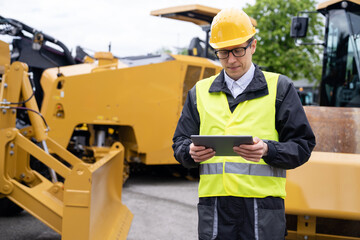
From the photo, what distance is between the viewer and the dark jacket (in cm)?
209

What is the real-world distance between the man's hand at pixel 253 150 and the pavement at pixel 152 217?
299 centimetres

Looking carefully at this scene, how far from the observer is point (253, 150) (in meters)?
1.98

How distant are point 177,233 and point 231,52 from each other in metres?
3.13

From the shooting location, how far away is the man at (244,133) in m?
2.12

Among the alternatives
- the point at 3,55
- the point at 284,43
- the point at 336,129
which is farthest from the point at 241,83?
the point at 284,43

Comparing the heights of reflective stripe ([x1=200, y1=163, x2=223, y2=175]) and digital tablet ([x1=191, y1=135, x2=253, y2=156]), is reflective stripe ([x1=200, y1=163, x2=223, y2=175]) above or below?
below

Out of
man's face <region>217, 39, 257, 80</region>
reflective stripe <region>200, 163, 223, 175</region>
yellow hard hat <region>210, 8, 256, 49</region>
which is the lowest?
reflective stripe <region>200, 163, 223, 175</region>

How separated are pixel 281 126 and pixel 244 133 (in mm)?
196

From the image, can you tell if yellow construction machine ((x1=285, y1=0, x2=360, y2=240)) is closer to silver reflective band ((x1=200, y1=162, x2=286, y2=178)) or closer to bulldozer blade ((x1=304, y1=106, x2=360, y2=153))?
bulldozer blade ((x1=304, y1=106, x2=360, y2=153))

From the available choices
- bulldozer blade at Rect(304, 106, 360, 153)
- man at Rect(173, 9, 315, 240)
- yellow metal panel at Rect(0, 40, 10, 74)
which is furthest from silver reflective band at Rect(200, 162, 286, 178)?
yellow metal panel at Rect(0, 40, 10, 74)

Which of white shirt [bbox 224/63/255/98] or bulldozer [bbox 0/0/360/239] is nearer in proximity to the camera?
white shirt [bbox 224/63/255/98]

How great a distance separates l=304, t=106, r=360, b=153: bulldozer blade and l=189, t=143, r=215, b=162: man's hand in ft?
5.75

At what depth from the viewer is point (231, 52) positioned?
7.39ft

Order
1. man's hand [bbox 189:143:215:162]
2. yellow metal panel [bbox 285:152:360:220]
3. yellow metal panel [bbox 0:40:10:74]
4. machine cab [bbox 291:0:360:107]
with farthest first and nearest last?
machine cab [bbox 291:0:360:107]
yellow metal panel [bbox 0:40:10:74]
yellow metal panel [bbox 285:152:360:220]
man's hand [bbox 189:143:215:162]
